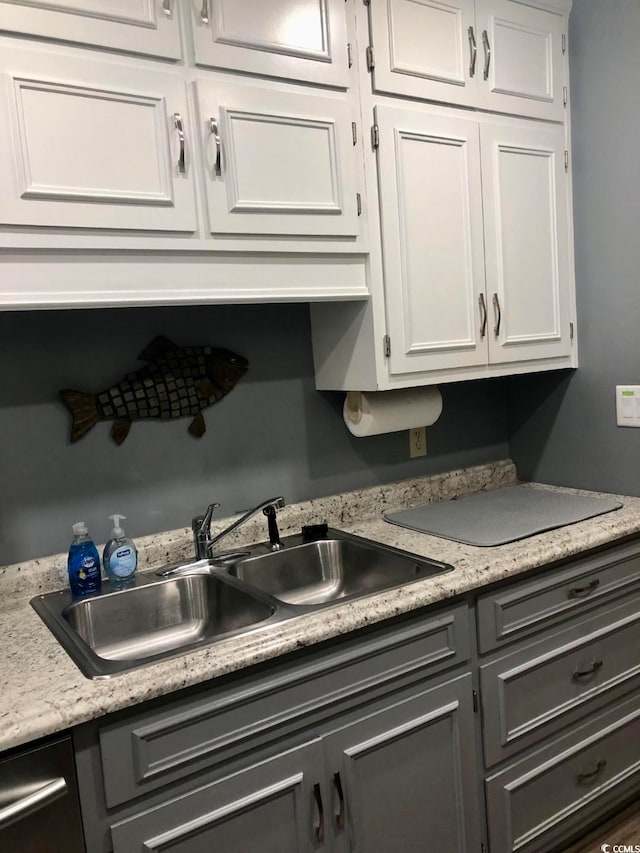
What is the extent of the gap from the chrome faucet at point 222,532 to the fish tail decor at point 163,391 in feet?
0.79

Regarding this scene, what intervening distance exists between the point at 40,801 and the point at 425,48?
76.3 inches

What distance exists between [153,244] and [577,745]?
5.62 feet

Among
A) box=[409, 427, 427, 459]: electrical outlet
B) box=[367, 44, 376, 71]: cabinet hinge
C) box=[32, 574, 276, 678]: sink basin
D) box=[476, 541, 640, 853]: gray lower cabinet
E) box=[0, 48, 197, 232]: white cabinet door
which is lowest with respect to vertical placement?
box=[476, 541, 640, 853]: gray lower cabinet

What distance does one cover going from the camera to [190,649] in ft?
4.19

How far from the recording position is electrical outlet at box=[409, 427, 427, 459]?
231 cm

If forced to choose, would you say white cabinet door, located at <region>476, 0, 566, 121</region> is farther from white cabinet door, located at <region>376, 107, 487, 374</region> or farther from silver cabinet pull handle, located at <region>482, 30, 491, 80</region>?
white cabinet door, located at <region>376, 107, 487, 374</region>

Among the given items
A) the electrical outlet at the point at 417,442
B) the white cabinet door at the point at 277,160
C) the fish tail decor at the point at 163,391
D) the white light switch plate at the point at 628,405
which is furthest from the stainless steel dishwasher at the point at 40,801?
the white light switch plate at the point at 628,405

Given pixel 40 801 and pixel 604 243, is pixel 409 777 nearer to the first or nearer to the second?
pixel 40 801

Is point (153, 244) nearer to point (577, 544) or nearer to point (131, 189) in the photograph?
point (131, 189)

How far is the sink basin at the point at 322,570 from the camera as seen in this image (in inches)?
70.9

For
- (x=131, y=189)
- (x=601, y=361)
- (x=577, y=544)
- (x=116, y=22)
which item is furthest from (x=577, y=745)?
(x=116, y=22)

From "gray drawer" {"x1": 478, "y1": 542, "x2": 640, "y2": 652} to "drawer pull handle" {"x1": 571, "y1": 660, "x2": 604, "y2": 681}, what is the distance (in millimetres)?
163

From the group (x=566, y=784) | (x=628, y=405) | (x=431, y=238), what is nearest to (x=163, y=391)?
(x=431, y=238)

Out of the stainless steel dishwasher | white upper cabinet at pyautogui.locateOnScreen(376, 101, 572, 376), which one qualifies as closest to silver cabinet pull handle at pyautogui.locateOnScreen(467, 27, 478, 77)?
white upper cabinet at pyautogui.locateOnScreen(376, 101, 572, 376)
